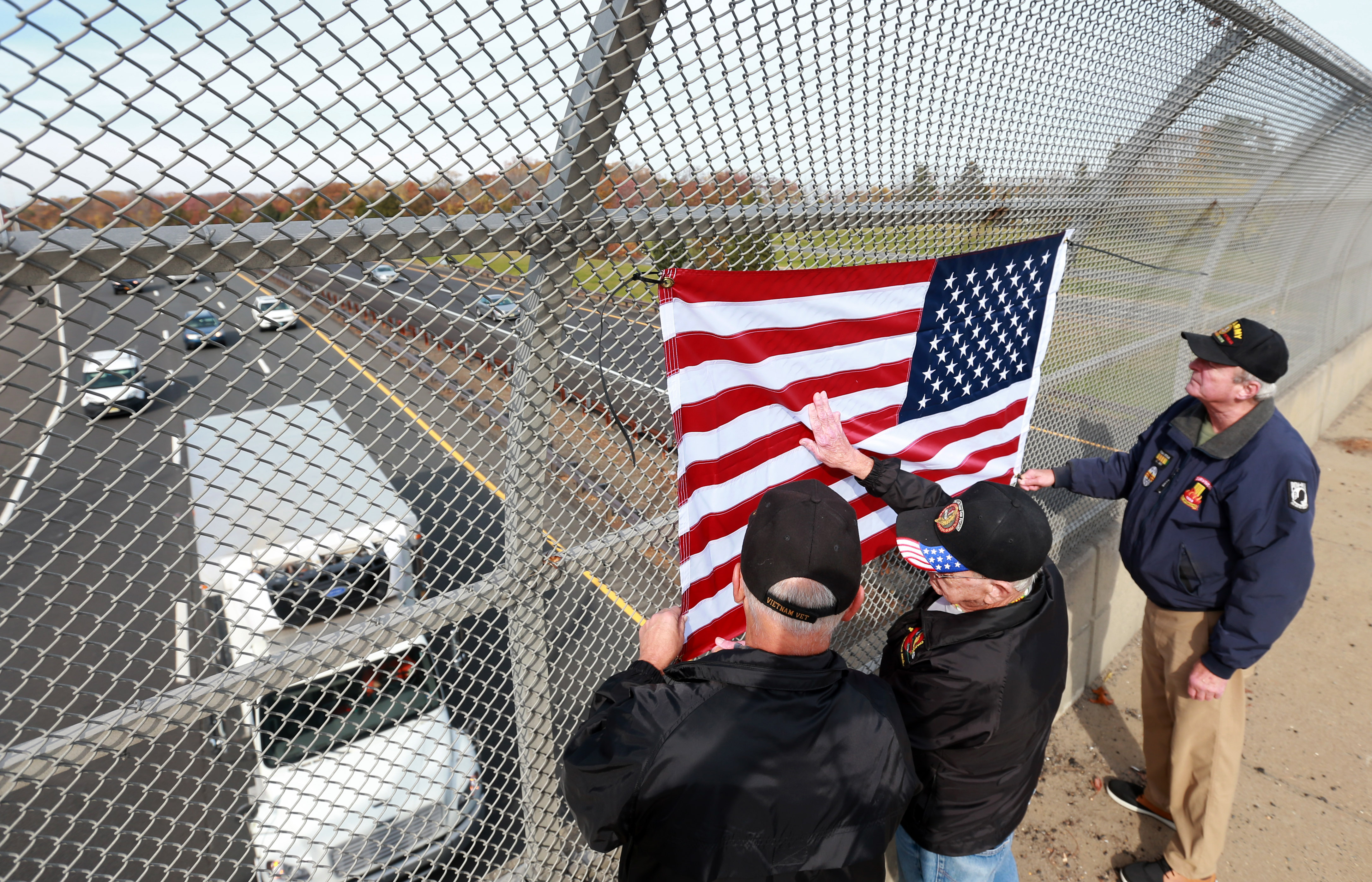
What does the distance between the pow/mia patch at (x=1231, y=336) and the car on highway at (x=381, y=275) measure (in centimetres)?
A: 316

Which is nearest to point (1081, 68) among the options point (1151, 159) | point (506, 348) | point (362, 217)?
point (1151, 159)

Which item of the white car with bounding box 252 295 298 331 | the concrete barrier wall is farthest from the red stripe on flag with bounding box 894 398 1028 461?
the white car with bounding box 252 295 298 331

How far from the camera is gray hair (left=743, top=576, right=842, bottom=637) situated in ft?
5.78

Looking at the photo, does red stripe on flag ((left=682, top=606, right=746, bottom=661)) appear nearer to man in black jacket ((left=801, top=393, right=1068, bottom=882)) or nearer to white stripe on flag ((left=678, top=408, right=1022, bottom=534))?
white stripe on flag ((left=678, top=408, right=1022, bottom=534))

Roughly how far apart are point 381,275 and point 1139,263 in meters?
4.61

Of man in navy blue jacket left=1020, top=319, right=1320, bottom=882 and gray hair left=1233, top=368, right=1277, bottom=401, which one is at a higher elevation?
gray hair left=1233, top=368, right=1277, bottom=401

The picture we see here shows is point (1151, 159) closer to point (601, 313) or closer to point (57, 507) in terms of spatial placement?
point (601, 313)

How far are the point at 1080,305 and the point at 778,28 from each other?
3.21m

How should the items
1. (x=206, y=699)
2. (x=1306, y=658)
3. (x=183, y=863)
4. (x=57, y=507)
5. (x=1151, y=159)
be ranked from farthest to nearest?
(x=183, y=863)
(x=1306, y=658)
(x=1151, y=159)
(x=206, y=699)
(x=57, y=507)

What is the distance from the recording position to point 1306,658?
4.96m

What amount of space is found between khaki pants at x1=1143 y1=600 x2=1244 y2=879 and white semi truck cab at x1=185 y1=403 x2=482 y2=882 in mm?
3147

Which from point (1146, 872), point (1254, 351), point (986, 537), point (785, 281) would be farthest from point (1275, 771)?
point (785, 281)

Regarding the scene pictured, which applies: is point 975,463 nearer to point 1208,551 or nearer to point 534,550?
point 1208,551

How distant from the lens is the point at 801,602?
1.76m
